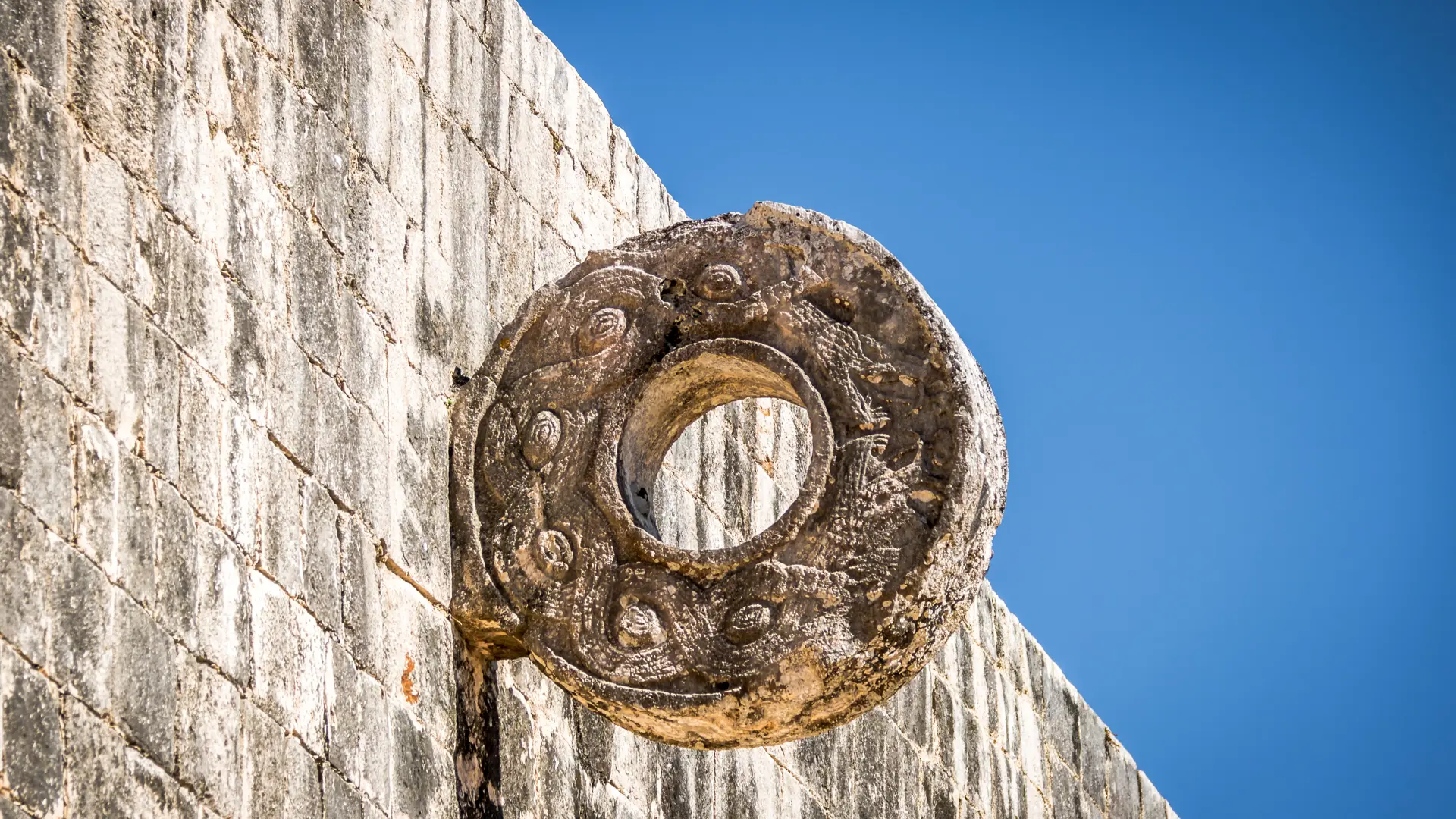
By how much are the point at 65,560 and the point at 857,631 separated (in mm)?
1722

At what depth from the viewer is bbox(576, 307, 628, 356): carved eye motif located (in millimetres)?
4641

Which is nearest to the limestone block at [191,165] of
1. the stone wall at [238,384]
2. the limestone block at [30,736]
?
the stone wall at [238,384]

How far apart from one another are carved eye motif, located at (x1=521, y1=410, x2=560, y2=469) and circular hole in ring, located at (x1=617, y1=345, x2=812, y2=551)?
0.17 m

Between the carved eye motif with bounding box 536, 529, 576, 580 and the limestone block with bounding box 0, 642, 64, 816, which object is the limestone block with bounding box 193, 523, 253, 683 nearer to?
the limestone block with bounding box 0, 642, 64, 816

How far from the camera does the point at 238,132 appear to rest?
3900 mm

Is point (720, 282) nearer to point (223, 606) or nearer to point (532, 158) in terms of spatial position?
point (532, 158)

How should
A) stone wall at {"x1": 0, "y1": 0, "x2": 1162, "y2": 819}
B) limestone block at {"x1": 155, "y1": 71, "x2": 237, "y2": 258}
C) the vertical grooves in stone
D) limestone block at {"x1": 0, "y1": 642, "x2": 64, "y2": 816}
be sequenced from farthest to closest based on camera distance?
1. the vertical grooves in stone
2. limestone block at {"x1": 155, "y1": 71, "x2": 237, "y2": 258}
3. stone wall at {"x1": 0, "y1": 0, "x2": 1162, "y2": 819}
4. limestone block at {"x1": 0, "y1": 642, "x2": 64, "y2": 816}

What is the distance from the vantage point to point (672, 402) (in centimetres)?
473

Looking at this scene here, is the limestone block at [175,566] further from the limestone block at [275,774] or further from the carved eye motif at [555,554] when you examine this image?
the carved eye motif at [555,554]

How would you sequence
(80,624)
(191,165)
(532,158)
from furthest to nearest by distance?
(532,158)
(191,165)
(80,624)

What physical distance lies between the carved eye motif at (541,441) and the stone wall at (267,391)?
21 centimetres

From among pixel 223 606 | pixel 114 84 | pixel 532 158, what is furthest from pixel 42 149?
pixel 532 158

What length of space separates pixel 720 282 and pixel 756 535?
23.5 inches

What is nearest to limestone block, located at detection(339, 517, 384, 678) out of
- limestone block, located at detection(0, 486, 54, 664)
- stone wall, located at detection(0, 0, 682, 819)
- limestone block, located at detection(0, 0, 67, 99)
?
stone wall, located at detection(0, 0, 682, 819)
